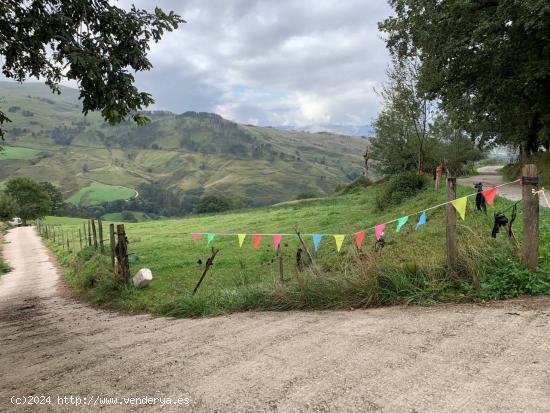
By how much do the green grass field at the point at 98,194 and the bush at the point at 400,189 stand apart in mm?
154605

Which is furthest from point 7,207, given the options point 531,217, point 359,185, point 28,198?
point 531,217

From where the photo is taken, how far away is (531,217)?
644 centimetres

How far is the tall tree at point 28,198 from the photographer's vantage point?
85.5m

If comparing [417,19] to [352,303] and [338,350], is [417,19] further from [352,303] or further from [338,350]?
[338,350]

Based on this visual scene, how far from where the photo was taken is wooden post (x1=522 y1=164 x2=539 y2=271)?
6391 millimetres

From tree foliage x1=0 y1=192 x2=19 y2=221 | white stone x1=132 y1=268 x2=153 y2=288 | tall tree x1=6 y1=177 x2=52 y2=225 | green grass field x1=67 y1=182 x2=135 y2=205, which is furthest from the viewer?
green grass field x1=67 y1=182 x2=135 y2=205

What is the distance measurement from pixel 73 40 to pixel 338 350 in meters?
6.58

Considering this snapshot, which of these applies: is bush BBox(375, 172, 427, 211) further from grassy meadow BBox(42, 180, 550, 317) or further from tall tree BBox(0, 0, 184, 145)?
tall tree BBox(0, 0, 184, 145)

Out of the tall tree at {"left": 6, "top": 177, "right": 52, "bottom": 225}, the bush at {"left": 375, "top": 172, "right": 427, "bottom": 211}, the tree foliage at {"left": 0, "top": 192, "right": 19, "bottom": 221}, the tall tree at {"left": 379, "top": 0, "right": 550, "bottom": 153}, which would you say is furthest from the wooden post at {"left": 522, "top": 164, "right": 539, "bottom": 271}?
the tall tree at {"left": 6, "top": 177, "right": 52, "bottom": 225}

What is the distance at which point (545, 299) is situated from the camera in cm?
582

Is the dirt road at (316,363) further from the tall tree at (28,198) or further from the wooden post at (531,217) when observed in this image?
the tall tree at (28,198)

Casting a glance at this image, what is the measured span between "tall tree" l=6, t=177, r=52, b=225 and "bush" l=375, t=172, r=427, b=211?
289 feet

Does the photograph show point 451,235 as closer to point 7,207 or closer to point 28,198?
point 7,207

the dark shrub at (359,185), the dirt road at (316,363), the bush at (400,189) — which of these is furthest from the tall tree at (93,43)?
the dark shrub at (359,185)
